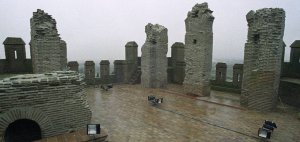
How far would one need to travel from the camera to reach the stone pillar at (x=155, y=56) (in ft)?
60.2

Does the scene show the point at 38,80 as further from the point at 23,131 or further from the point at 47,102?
the point at 23,131

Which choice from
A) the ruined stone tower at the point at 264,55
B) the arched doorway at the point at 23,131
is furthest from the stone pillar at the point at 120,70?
the arched doorway at the point at 23,131

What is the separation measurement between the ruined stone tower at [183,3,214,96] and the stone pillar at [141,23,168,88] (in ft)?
10.4

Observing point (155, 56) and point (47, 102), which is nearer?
point (47, 102)

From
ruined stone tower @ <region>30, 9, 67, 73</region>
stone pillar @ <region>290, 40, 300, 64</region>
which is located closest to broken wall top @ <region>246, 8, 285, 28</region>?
stone pillar @ <region>290, 40, 300, 64</region>

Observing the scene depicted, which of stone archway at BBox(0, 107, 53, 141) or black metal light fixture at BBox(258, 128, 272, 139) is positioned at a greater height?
stone archway at BBox(0, 107, 53, 141)

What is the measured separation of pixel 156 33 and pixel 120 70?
532 cm

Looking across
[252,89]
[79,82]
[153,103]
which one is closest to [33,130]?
[79,82]

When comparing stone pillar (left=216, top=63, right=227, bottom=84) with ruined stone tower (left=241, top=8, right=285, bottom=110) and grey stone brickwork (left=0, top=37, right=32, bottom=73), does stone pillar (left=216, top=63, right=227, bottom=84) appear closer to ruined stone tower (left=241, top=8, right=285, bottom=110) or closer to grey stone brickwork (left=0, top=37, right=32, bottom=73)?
ruined stone tower (left=241, top=8, right=285, bottom=110)

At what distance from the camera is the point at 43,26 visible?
33.2 ft

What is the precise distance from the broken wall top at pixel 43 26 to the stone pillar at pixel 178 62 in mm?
12638

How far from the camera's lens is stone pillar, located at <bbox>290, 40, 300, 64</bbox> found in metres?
14.9

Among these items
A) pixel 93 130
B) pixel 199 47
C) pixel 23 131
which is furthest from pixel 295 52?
pixel 23 131

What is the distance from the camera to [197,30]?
15.2 m
